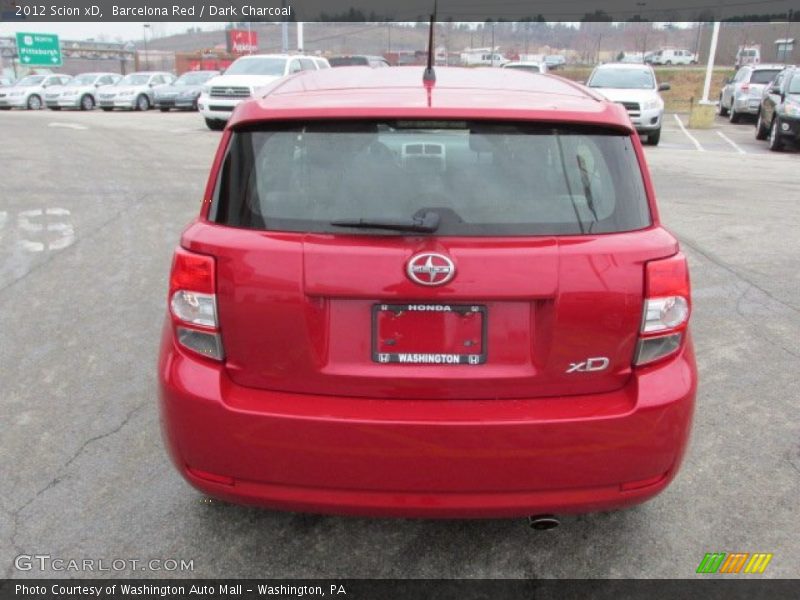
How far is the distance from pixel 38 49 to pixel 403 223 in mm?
57808

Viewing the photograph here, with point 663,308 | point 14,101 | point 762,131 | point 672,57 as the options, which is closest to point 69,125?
point 14,101

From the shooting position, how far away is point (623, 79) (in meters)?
17.9

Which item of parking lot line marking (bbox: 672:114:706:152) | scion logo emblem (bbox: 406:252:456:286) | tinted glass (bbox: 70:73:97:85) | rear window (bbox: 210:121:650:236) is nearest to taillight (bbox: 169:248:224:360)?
rear window (bbox: 210:121:650:236)

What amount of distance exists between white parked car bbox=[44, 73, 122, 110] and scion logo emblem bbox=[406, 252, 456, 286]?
3218cm

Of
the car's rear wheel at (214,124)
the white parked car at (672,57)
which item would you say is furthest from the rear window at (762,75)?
the white parked car at (672,57)

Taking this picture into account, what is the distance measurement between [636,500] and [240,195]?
173 cm

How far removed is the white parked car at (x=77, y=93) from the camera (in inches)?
1177

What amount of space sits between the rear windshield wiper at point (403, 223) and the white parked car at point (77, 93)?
32.0 m

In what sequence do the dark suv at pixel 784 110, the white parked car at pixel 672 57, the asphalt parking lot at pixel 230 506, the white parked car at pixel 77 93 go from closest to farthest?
the asphalt parking lot at pixel 230 506
the dark suv at pixel 784 110
the white parked car at pixel 77 93
the white parked car at pixel 672 57

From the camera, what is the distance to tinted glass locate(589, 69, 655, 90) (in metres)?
17.6

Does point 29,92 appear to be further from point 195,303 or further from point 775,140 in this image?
point 195,303

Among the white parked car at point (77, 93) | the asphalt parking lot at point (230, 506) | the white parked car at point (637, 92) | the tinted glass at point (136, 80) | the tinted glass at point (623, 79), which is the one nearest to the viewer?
the asphalt parking lot at point (230, 506)

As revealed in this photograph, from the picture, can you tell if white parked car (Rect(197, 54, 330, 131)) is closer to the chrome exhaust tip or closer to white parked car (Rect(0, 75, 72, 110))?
the chrome exhaust tip

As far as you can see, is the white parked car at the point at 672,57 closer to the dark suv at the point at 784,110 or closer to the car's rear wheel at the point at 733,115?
the car's rear wheel at the point at 733,115
